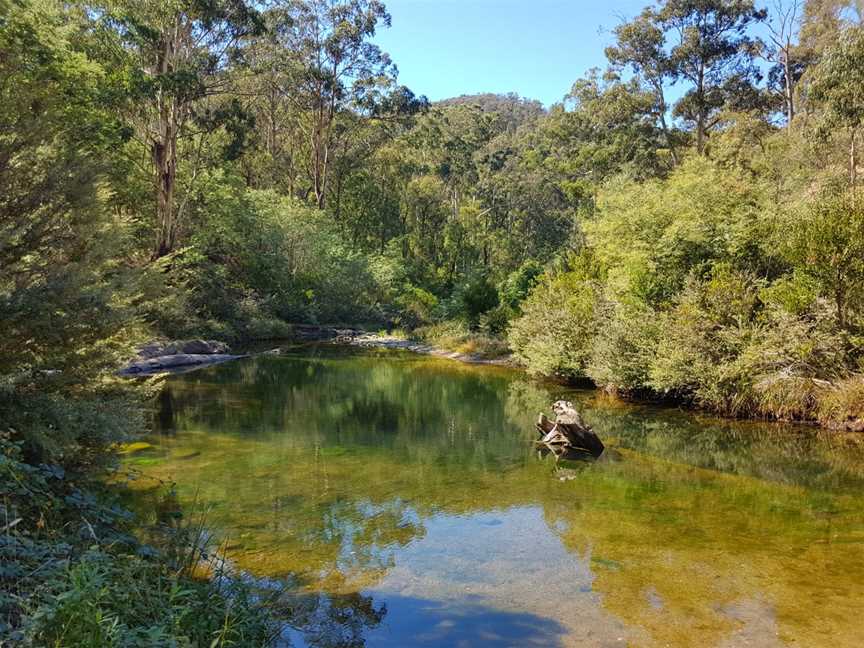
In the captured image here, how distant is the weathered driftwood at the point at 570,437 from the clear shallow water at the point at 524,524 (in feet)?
1.33

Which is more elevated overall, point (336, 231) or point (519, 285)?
point (336, 231)

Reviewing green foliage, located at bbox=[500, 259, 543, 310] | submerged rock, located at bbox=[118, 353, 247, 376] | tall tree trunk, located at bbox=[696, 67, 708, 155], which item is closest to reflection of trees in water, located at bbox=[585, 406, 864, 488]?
green foliage, located at bbox=[500, 259, 543, 310]

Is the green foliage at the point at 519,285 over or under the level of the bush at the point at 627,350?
over

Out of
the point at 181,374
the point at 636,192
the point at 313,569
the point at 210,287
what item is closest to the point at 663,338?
the point at 636,192

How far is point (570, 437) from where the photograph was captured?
11148 mm

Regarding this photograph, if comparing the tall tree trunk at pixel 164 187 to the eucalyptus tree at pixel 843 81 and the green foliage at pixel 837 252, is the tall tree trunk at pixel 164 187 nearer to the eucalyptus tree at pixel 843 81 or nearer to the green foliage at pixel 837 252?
the green foliage at pixel 837 252

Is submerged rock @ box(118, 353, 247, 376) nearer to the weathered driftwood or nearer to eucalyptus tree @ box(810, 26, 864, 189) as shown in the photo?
the weathered driftwood

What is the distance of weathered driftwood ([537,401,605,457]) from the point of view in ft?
36.1

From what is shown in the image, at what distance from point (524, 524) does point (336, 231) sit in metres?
34.5

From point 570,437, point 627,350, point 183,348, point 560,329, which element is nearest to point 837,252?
point 627,350

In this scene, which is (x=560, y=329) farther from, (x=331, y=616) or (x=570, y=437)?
(x=331, y=616)

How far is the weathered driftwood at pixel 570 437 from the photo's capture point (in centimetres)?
1100

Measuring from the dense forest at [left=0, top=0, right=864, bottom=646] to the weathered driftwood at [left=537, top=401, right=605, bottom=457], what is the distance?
374 centimetres

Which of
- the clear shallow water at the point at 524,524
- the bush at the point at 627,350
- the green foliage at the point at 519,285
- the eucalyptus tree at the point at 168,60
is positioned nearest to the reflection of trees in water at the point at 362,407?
the clear shallow water at the point at 524,524
